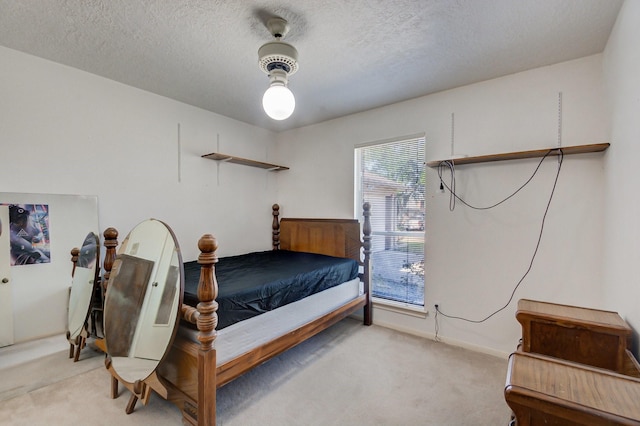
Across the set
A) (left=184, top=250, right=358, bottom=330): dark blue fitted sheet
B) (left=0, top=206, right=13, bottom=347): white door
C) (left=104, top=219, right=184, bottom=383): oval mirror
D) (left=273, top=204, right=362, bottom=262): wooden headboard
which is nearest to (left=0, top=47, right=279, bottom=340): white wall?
(left=0, top=206, right=13, bottom=347): white door

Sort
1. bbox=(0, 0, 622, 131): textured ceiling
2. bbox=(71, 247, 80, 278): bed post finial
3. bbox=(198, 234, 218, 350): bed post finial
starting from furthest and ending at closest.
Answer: bbox=(71, 247, 80, 278): bed post finial → bbox=(0, 0, 622, 131): textured ceiling → bbox=(198, 234, 218, 350): bed post finial

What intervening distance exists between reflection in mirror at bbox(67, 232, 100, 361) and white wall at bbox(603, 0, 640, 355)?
359 cm

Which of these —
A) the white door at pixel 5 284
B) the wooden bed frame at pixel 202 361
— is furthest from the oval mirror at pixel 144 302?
the white door at pixel 5 284

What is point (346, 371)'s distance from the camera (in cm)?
229

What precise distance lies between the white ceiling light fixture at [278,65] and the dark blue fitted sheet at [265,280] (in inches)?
49.5

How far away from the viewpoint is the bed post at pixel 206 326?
1.54m

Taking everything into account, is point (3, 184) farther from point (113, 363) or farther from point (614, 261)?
point (614, 261)

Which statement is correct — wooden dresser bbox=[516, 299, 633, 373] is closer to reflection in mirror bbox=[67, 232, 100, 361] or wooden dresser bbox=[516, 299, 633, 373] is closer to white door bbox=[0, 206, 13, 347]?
reflection in mirror bbox=[67, 232, 100, 361]

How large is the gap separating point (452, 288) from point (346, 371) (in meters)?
1.34

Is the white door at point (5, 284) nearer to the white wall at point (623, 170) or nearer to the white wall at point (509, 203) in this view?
the white wall at point (509, 203)

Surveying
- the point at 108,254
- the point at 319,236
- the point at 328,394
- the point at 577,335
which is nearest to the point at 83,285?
the point at 108,254

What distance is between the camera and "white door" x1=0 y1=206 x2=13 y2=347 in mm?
2121

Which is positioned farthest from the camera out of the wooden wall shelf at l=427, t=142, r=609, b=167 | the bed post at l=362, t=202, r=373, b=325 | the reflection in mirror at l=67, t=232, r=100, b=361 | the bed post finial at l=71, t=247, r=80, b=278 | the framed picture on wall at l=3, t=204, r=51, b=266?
the bed post at l=362, t=202, r=373, b=325

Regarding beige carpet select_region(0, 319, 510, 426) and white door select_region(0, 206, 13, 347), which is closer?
beige carpet select_region(0, 319, 510, 426)
